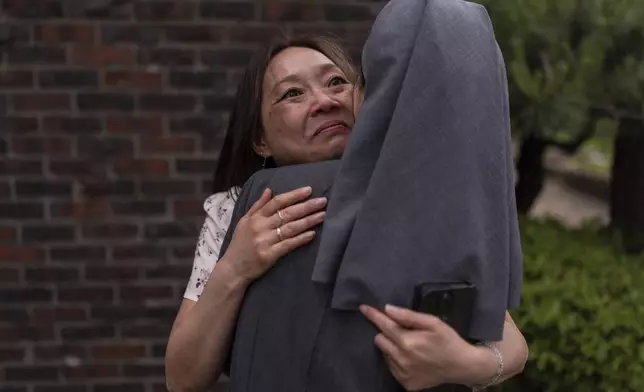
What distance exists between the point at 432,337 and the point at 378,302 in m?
0.11

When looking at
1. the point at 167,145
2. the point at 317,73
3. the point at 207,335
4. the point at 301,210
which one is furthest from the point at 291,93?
the point at 167,145

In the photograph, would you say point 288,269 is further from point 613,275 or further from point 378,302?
point 613,275

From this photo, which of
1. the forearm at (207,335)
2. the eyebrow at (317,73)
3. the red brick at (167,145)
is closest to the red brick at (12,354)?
the red brick at (167,145)

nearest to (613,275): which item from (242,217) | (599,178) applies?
(242,217)

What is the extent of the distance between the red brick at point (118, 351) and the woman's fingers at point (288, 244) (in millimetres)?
2162

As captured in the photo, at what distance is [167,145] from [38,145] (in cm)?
51

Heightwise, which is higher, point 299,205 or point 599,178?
point 299,205

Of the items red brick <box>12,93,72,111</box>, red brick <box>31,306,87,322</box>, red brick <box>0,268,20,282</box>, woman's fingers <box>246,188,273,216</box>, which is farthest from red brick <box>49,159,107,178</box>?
woman's fingers <box>246,188,273,216</box>

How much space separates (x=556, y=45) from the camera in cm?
320

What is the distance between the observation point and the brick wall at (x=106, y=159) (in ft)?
10.9

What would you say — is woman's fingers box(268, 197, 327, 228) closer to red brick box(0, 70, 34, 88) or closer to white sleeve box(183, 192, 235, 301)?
white sleeve box(183, 192, 235, 301)

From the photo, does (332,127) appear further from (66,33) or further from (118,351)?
(118,351)

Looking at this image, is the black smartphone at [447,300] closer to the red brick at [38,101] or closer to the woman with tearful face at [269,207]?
the woman with tearful face at [269,207]

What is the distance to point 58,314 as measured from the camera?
3455 mm
